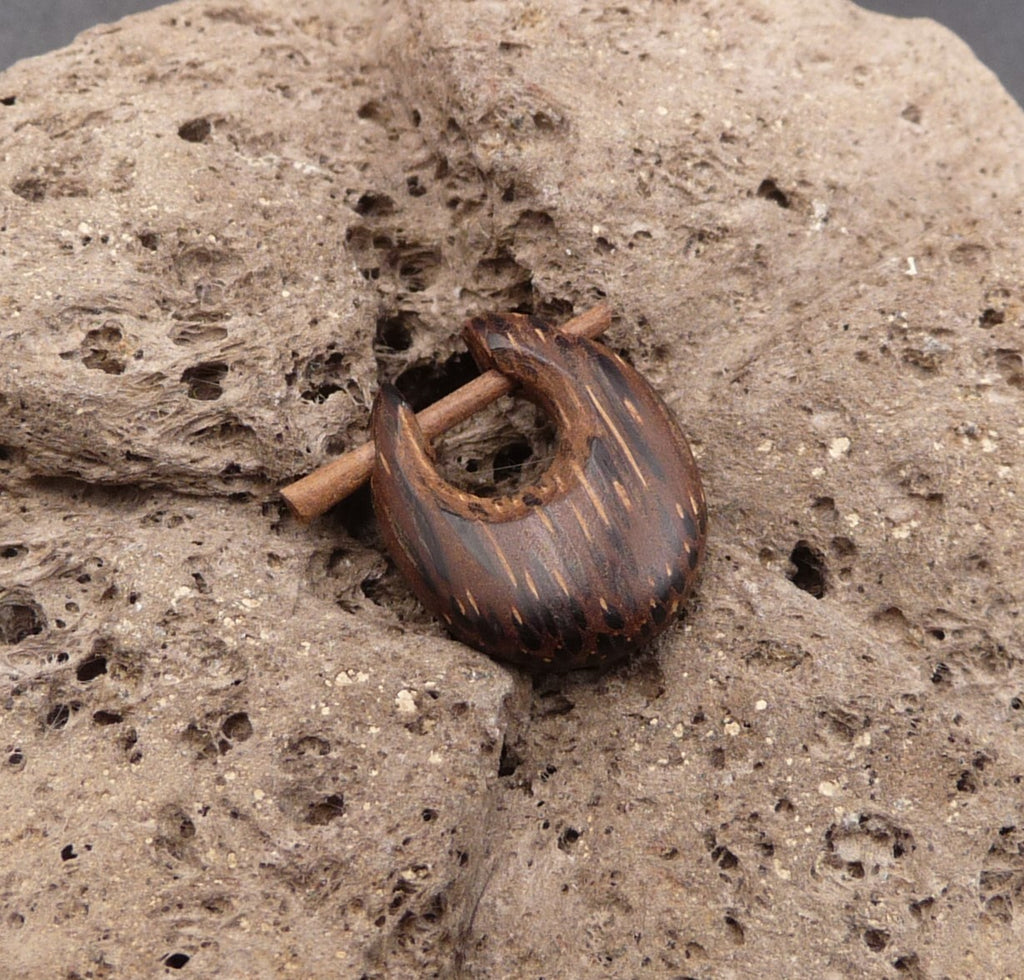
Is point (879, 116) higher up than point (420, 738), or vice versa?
point (879, 116)

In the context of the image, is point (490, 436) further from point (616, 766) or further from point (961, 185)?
point (961, 185)

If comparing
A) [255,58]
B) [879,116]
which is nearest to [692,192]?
[879,116]

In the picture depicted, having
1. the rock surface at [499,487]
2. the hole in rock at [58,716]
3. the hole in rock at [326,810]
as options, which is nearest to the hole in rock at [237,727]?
the rock surface at [499,487]

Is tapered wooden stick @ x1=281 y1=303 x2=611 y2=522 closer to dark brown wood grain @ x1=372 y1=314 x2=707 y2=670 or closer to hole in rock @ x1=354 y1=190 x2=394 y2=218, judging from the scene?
dark brown wood grain @ x1=372 y1=314 x2=707 y2=670

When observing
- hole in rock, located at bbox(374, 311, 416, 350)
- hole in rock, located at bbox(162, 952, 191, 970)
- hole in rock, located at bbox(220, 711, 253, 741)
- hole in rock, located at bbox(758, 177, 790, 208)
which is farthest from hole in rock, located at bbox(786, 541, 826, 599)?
hole in rock, located at bbox(162, 952, 191, 970)

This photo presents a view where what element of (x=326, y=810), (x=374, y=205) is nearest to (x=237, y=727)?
(x=326, y=810)

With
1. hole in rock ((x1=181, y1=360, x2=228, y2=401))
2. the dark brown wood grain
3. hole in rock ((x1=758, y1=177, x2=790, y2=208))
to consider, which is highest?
hole in rock ((x1=758, y1=177, x2=790, y2=208))
